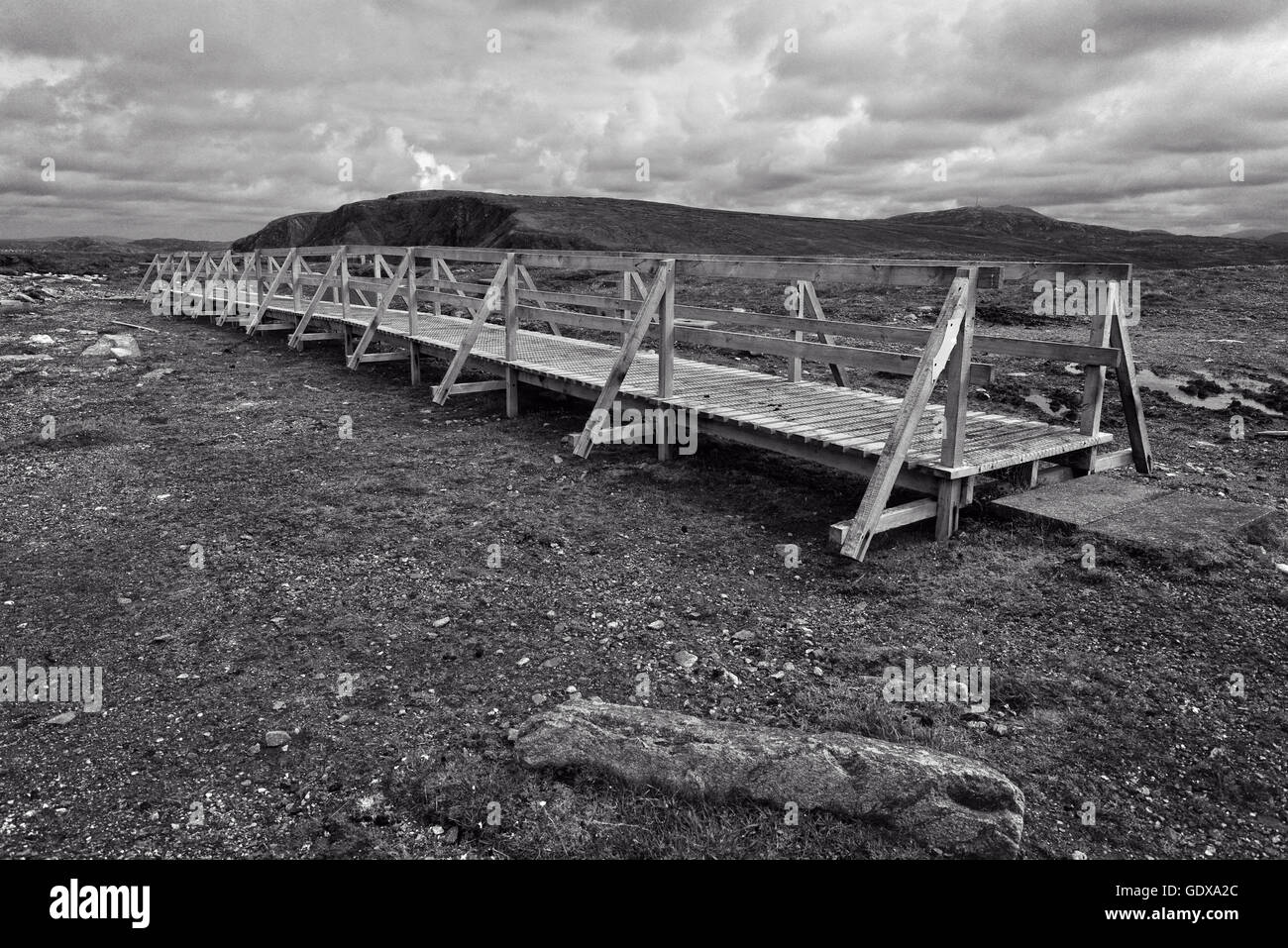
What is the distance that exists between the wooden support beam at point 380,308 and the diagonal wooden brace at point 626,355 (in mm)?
5581

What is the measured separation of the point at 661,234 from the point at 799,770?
10694cm

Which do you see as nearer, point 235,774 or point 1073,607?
point 235,774

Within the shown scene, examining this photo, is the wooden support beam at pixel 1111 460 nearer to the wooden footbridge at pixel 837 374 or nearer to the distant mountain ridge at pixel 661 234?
the wooden footbridge at pixel 837 374

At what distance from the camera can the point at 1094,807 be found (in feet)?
11.4

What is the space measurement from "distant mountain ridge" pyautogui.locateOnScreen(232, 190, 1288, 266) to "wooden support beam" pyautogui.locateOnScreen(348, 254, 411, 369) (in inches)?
2807

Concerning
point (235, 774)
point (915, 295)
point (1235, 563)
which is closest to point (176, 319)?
point (915, 295)

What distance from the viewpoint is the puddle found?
1045 cm

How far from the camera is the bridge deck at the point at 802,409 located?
6812mm

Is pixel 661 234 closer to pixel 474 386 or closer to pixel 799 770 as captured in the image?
A: pixel 474 386

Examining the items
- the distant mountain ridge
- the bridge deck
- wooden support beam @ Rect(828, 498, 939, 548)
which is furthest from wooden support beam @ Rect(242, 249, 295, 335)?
the distant mountain ridge

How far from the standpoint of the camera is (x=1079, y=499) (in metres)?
6.71

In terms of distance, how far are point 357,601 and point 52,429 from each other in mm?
6992

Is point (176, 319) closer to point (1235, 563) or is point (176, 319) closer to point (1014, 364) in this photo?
point (1014, 364)

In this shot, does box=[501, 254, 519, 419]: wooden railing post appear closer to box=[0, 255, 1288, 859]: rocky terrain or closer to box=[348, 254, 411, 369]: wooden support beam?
box=[0, 255, 1288, 859]: rocky terrain
